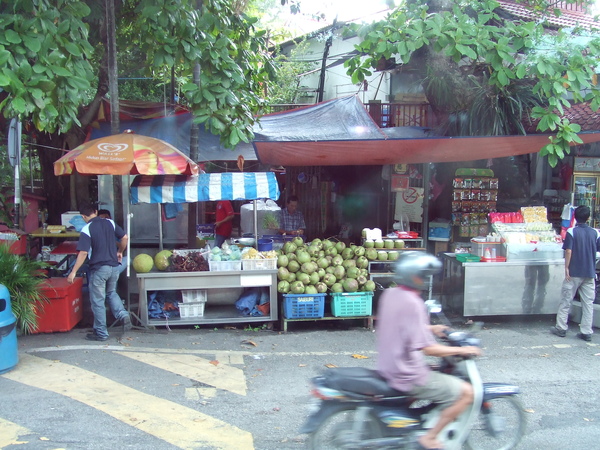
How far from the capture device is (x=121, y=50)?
9.98 m

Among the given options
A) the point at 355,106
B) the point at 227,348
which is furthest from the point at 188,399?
the point at 355,106

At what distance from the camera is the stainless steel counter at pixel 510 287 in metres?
7.50

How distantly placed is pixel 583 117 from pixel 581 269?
3.11 meters

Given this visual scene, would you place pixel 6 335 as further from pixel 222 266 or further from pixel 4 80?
pixel 222 266

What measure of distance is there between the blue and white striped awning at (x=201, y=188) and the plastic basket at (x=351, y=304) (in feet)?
5.46

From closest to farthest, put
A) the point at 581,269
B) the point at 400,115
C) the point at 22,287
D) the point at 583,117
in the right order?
the point at 22,287 → the point at 581,269 → the point at 583,117 → the point at 400,115

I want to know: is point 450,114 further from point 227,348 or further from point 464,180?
point 227,348

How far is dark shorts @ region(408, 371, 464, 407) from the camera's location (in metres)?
3.30

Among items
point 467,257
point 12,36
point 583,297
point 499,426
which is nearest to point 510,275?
point 467,257

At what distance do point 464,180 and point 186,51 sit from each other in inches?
215

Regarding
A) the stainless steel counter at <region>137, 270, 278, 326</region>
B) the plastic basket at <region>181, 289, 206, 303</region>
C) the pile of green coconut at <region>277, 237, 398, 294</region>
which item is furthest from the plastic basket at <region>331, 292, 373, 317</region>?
the plastic basket at <region>181, 289, 206, 303</region>

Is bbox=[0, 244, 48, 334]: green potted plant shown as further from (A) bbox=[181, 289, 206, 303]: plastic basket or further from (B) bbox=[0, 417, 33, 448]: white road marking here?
(B) bbox=[0, 417, 33, 448]: white road marking

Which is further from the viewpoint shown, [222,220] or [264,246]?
[222,220]

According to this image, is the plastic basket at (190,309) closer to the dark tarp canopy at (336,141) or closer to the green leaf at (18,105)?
the dark tarp canopy at (336,141)
